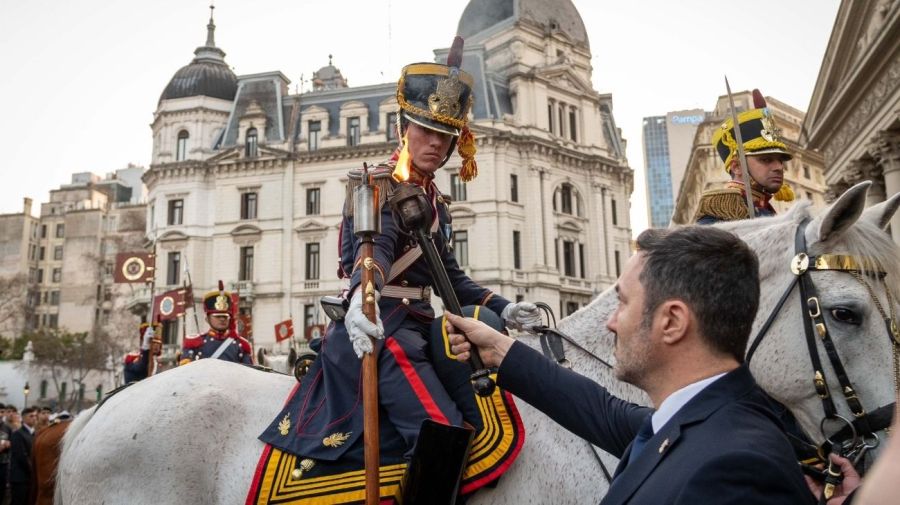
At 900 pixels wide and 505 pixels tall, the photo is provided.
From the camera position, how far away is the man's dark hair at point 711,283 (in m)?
1.94

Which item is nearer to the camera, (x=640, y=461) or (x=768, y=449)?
(x=768, y=449)

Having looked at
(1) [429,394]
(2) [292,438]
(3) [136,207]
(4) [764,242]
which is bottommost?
(2) [292,438]

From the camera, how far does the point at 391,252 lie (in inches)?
138

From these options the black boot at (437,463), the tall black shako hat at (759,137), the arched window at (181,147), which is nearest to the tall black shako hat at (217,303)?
the tall black shako hat at (759,137)

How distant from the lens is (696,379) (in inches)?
77.1

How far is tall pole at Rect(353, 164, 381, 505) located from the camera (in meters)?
3.15

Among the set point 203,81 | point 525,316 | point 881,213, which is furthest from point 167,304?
point 203,81

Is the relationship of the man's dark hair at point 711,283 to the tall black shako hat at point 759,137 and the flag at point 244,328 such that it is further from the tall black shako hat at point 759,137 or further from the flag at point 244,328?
the flag at point 244,328

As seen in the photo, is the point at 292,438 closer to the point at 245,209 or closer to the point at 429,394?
the point at 429,394

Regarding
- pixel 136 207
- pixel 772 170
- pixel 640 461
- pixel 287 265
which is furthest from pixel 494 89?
pixel 136 207

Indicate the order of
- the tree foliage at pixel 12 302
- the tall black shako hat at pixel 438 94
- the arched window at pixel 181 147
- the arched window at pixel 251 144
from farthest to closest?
the tree foliage at pixel 12 302
the arched window at pixel 181 147
the arched window at pixel 251 144
the tall black shako hat at pixel 438 94

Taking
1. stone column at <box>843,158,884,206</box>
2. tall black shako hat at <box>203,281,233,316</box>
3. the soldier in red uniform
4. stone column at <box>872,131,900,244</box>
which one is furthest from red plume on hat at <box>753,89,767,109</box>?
stone column at <box>843,158,884,206</box>

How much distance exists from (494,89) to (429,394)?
1787 inches

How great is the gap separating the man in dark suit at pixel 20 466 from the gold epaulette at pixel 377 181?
12.5m
